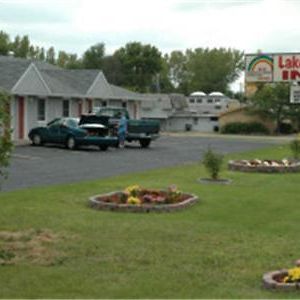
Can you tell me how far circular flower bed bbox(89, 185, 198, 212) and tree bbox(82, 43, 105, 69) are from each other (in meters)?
90.9

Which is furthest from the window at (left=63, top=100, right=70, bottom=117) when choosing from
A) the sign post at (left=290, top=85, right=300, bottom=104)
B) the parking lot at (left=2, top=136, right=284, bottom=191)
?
the sign post at (left=290, top=85, right=300, bottom=104)

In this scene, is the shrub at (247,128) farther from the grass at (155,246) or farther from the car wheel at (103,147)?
the grass at (155,246)

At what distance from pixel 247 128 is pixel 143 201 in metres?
60.9

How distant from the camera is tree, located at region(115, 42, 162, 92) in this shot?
10262 centimetres

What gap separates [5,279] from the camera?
8977 mm

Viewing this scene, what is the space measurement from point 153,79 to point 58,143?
7530 cm

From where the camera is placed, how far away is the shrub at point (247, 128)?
75.0 m

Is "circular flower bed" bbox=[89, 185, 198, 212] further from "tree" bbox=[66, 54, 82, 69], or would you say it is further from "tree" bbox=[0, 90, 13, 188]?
"tree" bbox=[66, 54, 82, 69]

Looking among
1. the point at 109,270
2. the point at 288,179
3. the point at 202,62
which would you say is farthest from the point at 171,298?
the point at 202,62

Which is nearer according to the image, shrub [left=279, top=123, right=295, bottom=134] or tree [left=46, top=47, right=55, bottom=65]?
shrub [left=279, top=123, right=295, bottom=134]

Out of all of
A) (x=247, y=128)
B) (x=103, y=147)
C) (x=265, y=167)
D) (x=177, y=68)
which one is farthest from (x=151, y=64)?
(x=265, y=167)

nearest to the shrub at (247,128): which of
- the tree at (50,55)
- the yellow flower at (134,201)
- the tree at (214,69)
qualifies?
the tree at (50,55)

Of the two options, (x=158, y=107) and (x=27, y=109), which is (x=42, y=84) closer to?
(x=27, y=109)

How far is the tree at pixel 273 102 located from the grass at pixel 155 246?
5556 cm
